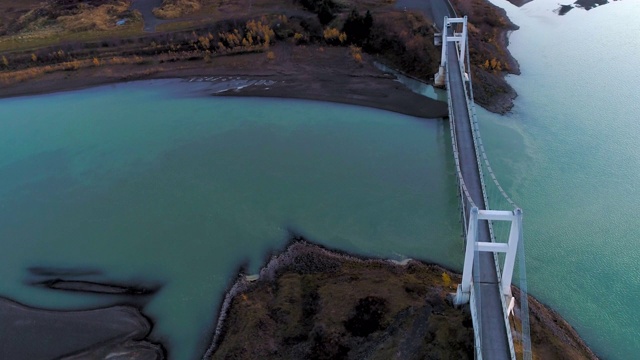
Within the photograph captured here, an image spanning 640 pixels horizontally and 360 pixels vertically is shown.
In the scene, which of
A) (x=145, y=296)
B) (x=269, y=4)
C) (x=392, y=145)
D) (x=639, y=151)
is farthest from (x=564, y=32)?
(x=145, y=296)

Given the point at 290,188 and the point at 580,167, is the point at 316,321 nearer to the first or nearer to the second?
the point at 290,188

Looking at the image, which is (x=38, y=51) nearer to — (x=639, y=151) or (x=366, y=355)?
(x=366, y=355)

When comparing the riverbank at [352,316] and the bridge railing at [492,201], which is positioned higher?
the bridge railing at [492,201]

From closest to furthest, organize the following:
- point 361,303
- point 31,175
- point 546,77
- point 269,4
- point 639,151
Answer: point 361,303 → point 639,151 → point 31,175 → point 546,77 → point 269,4

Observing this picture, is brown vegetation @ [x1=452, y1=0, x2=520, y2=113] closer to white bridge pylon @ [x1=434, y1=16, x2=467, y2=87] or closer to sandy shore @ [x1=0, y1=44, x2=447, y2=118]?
white bridge pylon @ [x1=434, y1=16, x2=467, y2=87]

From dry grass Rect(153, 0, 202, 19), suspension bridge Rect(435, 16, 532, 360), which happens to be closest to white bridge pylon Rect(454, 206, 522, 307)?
suspension bridge Rect(435, 16, 532, 360)

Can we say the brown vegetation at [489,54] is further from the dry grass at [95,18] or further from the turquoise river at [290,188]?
the dry grass at [95,18]

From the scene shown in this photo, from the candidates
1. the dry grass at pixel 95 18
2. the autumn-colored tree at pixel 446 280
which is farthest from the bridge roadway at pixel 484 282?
the dry grass at pixel 95 18
